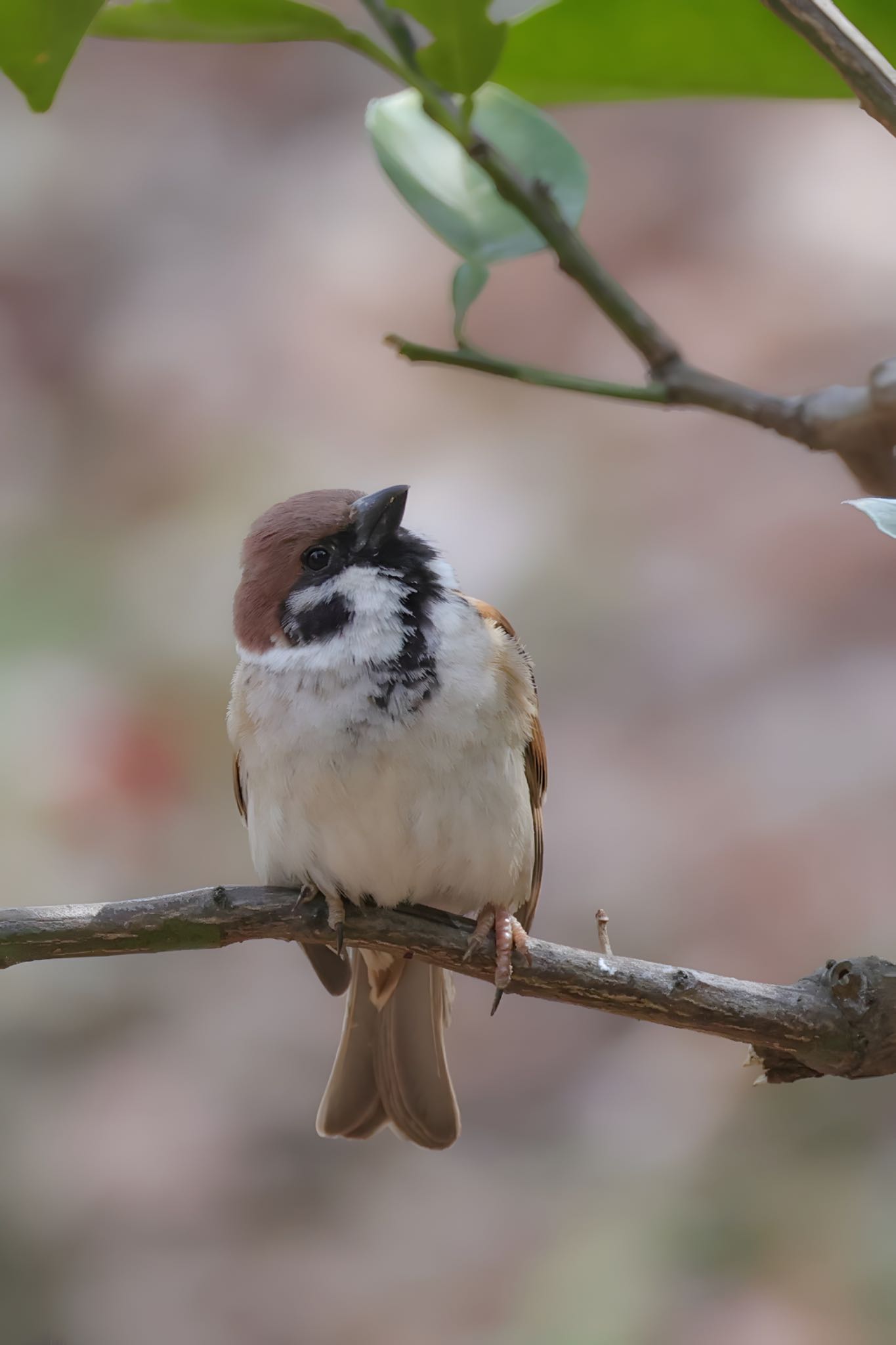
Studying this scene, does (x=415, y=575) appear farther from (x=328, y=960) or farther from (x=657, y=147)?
(x=657, y=147)

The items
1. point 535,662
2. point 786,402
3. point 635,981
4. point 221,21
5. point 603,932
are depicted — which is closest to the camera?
point 786,402

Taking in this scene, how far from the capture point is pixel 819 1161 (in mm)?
2818

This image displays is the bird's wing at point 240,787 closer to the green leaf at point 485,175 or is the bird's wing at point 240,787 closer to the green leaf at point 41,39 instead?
the green leaf at point 485,175

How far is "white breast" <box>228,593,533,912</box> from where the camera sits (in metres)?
1.33

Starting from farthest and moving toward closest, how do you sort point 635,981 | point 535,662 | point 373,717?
point 535,662
point 373,717
point 635,981

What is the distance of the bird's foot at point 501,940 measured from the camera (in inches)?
45.1

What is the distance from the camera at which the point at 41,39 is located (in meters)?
0.70

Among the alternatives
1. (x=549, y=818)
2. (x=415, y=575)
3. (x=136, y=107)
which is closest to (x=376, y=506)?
(x=415, y=575)

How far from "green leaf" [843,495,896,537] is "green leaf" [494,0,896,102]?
448 millimetres

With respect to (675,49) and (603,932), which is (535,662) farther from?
(675,49)

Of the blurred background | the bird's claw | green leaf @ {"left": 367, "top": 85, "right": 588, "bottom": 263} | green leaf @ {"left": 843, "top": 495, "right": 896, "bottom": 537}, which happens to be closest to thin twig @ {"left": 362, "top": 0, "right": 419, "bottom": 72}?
green leaf @ {"left": 367, "top": 85, "right": 588, "bottom": 263}

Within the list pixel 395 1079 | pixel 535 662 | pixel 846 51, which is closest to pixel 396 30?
pixel 846 51

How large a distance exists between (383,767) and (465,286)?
584mm

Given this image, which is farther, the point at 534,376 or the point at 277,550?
the point at 277,550
